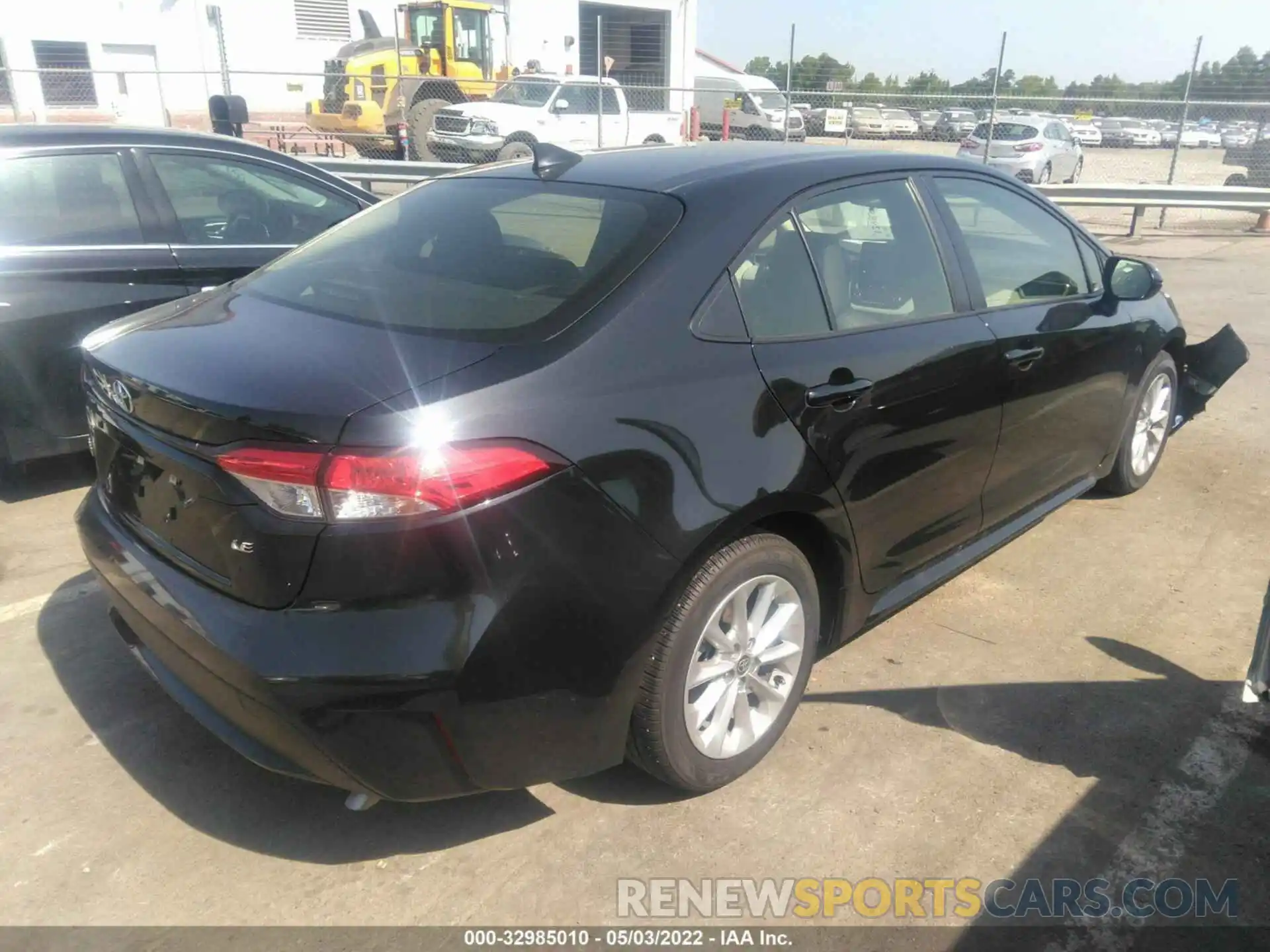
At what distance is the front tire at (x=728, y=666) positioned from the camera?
95.1 inches

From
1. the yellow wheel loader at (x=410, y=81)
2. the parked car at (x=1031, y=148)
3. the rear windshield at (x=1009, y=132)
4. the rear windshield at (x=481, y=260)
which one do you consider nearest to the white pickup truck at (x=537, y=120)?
the yellow wheel loader at (x=410, y=81)

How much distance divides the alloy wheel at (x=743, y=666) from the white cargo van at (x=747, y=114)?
778 inches

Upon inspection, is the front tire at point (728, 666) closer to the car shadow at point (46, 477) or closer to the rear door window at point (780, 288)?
the rear door window at point (780, 288)

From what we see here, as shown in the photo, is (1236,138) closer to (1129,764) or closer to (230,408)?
(1129,764)

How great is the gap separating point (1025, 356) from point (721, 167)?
133cm

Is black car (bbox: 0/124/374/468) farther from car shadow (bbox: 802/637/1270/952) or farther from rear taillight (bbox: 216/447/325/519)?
car shadow (bbox: 802/637/1270/952)

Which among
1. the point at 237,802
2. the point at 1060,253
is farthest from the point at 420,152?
the point at 237,802

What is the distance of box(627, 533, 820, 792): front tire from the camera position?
242cm

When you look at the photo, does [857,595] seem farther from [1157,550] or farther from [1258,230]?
[1258,230]

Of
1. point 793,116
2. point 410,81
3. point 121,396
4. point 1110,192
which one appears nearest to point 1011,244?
point 121,396

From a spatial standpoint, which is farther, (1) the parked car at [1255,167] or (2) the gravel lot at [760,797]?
(1) the parked car at [1255,167]

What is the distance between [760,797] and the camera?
2.71 metres

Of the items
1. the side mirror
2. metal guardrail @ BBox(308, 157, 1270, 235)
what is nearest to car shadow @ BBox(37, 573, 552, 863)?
the side mirror

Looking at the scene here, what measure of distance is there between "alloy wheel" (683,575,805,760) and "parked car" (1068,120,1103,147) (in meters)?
24.1
